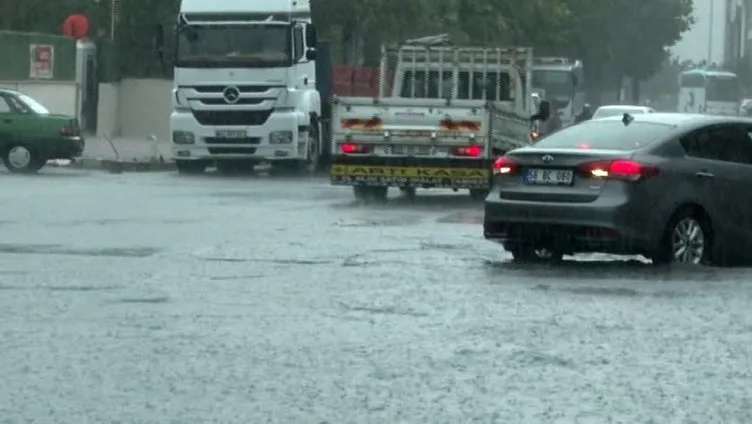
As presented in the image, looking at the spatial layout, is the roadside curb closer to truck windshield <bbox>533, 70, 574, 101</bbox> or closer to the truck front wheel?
the truck front wheel

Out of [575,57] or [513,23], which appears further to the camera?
[575,57]

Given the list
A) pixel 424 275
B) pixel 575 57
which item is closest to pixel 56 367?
pixel 424 275

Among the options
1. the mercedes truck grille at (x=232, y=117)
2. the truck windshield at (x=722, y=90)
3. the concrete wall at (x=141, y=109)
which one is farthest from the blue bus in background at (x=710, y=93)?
the mercedes truck grille at (x=232, y=117)

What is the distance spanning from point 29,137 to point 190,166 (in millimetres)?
3306

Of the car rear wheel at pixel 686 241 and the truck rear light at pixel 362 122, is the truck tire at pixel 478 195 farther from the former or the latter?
the car rear wheel at pixel 686 241

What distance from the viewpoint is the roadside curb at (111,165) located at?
129ft

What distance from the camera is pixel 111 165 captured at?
1554 inches

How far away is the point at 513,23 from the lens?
65.7 metres

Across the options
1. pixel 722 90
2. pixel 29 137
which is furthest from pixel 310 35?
pixel 722 90

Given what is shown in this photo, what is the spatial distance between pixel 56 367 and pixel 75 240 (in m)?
8.73

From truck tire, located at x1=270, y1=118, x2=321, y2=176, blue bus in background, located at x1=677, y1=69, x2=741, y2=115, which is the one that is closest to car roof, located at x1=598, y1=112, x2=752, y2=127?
truck tire, located at x1=270, y1=118, x2=321, y2=176

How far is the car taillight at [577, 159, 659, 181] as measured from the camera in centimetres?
1661

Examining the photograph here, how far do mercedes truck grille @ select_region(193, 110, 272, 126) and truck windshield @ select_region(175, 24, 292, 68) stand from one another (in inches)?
34.1

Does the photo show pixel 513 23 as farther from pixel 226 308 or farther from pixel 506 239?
pixel 226 308
